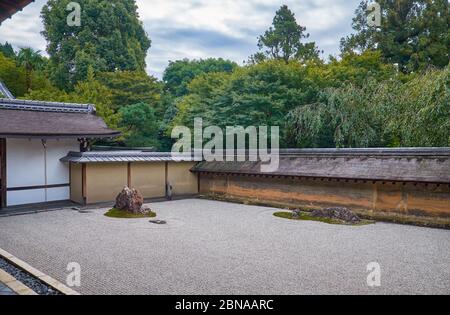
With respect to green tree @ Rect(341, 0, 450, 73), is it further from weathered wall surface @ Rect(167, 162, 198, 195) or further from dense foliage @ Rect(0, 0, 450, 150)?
weathered wall surface @ Rect(167, 162, 198, 195)

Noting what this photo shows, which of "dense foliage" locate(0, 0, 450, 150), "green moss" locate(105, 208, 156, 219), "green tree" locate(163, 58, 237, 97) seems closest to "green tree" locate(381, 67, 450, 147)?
"dense foliage" locate(0, 0, 450, 150)

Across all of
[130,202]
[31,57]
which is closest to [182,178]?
[130,202]

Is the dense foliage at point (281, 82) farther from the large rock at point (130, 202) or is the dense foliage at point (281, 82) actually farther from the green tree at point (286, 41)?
the large rock at point (130, 202)

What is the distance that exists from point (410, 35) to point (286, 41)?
923 cm

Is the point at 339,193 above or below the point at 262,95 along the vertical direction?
below

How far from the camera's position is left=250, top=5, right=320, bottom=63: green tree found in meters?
28.8

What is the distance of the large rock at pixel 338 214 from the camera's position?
1081cm

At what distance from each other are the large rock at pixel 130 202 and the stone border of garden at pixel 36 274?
4.80m

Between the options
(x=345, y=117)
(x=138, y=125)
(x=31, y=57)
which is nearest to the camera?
(x=345, y=117)

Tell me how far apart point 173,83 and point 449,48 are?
25897 millimetres

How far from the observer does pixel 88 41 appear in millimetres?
29438

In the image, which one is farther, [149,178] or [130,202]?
[149,178]

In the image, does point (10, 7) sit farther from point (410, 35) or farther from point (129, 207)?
point (410, 35)

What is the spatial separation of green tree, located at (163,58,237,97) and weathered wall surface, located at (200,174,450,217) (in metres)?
23.3
